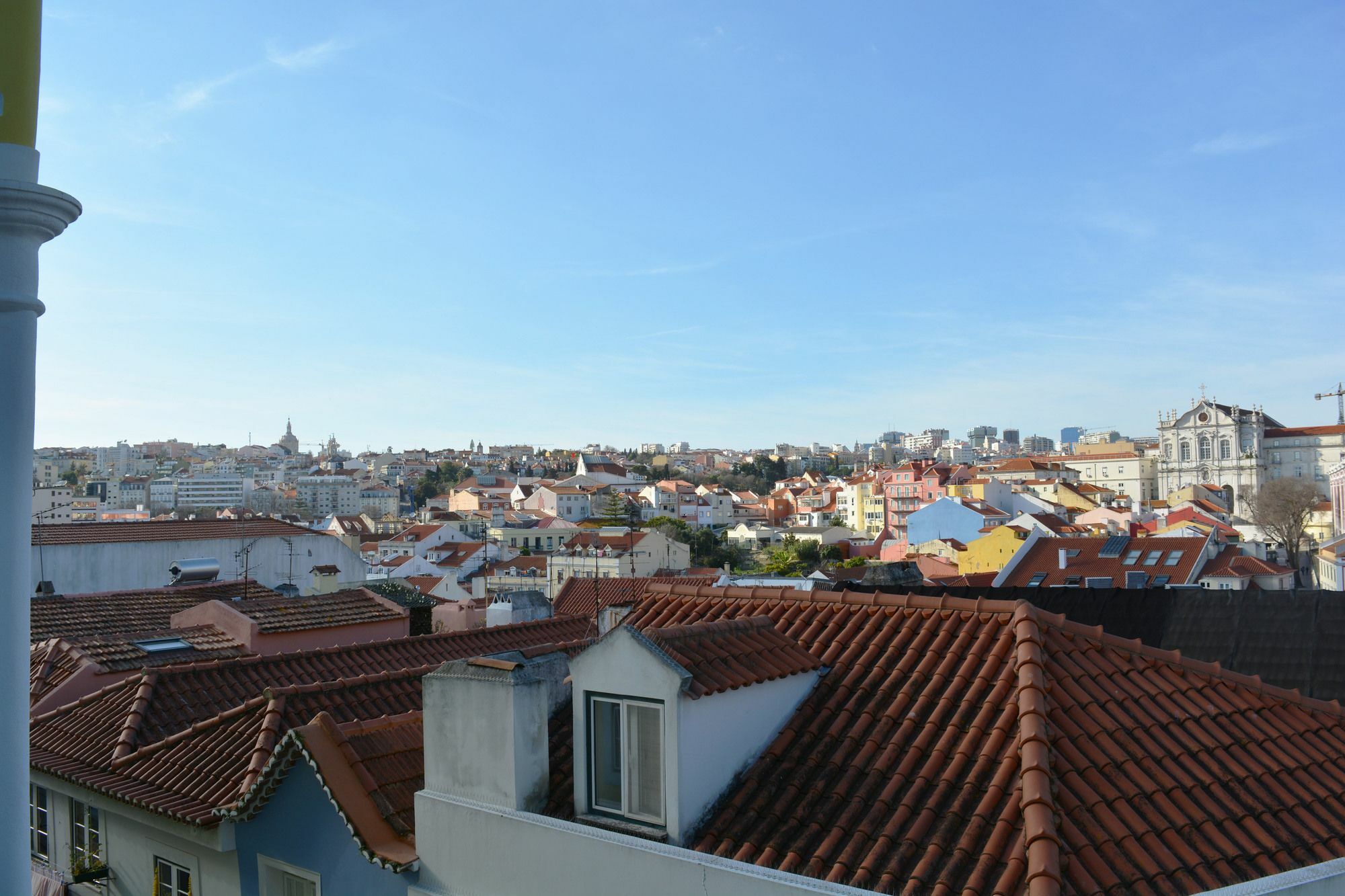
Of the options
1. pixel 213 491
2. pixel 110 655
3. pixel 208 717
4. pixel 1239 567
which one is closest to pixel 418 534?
pixel 1239 567

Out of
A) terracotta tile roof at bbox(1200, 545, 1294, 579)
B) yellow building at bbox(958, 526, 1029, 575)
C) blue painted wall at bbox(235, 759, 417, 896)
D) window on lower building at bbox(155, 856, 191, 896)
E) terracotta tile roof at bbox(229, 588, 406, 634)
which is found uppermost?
terracotta tile roof at bbox(229, 588, 406, 634)

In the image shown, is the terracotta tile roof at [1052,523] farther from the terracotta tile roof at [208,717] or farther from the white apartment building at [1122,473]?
the white apartment building at [1122,473]

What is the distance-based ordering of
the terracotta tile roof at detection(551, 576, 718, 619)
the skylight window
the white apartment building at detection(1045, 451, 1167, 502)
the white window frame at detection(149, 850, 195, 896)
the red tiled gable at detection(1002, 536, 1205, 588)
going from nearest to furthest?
the white window frame at detection(149, 850, 195, 896) → the skylight window → the terracotta tile roof at detection(551, 576, 718, 619) → the red tiled gable at detection(1002, 536, 1205, 588) → the white apartment building at detection(1045, 451, 1167, 502)

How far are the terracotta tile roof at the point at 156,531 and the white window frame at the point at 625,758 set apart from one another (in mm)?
19584

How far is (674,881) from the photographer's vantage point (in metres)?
4.43

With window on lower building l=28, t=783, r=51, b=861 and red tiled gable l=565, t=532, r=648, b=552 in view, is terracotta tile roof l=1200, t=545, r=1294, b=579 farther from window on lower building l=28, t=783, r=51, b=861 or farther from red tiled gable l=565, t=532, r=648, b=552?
red tiled gable l=565, t=532, r=648, b=552

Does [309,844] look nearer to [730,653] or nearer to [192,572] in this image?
[730,653]

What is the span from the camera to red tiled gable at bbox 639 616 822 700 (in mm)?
5008

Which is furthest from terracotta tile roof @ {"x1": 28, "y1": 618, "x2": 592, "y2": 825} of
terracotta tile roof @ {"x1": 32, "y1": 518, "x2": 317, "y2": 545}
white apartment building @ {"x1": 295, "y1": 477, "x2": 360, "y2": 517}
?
white apartment building @ {"x1": 295, "y1": 477, "x2": 360, "y2": 517}

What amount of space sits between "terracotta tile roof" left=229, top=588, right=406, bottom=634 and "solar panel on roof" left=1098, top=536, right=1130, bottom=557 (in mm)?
28238

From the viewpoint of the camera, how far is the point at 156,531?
23891 mm

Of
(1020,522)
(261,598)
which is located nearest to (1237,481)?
(1020,522)

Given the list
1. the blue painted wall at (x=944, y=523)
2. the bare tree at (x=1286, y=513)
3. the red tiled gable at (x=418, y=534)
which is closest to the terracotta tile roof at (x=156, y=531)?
the blue painted wall at (x=944, y=523)

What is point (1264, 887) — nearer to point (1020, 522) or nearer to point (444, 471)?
point (1020, 522)
